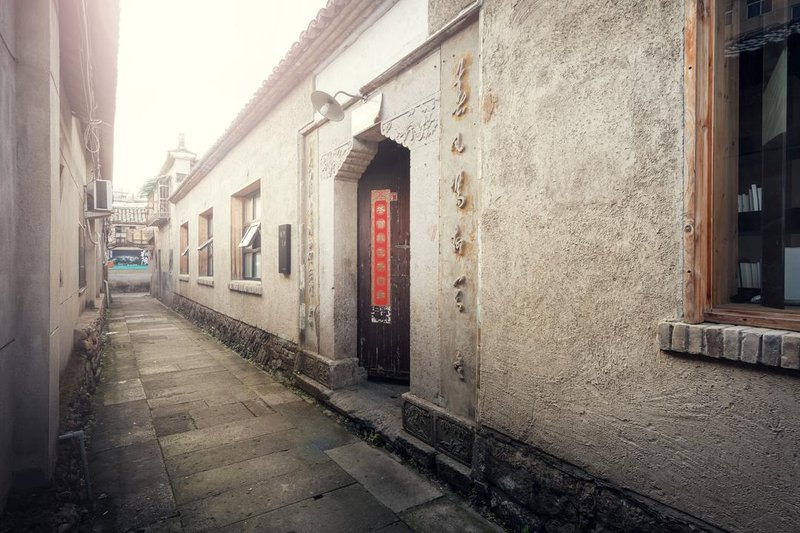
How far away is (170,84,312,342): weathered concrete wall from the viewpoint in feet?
20.4

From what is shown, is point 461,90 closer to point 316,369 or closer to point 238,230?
point 316,369

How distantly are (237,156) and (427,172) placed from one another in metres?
6.57

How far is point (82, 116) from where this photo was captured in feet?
22.6

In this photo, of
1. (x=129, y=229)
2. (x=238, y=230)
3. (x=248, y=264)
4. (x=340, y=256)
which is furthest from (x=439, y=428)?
(x=129, y=229)

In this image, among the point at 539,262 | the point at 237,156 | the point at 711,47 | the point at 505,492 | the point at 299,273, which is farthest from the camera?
the point at 237,156

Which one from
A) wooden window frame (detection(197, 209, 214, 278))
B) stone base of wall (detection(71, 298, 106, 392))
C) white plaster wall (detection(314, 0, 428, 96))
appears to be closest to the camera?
white plaster wall (detection(314, 0, 428, 96))

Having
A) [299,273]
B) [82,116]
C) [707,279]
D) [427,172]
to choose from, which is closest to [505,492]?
[707,279]

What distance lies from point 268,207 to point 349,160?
2706mm

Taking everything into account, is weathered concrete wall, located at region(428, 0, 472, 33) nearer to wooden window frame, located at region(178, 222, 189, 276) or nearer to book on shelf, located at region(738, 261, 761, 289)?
book on shelf, located at region(738, 261, 761, 289)

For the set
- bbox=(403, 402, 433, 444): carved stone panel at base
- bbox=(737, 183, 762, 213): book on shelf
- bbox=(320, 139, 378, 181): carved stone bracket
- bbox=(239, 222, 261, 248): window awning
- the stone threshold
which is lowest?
the stone threshold

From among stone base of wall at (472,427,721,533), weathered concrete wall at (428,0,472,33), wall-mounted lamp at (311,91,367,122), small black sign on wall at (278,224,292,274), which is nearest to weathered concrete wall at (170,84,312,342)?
small black sign on wall at (278,224,292,274)

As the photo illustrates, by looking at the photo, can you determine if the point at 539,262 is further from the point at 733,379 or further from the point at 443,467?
the point at 443,467

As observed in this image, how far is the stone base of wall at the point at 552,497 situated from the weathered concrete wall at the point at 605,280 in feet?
0.23

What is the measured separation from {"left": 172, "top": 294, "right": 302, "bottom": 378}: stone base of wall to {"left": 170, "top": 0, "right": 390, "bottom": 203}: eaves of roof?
394 cm
